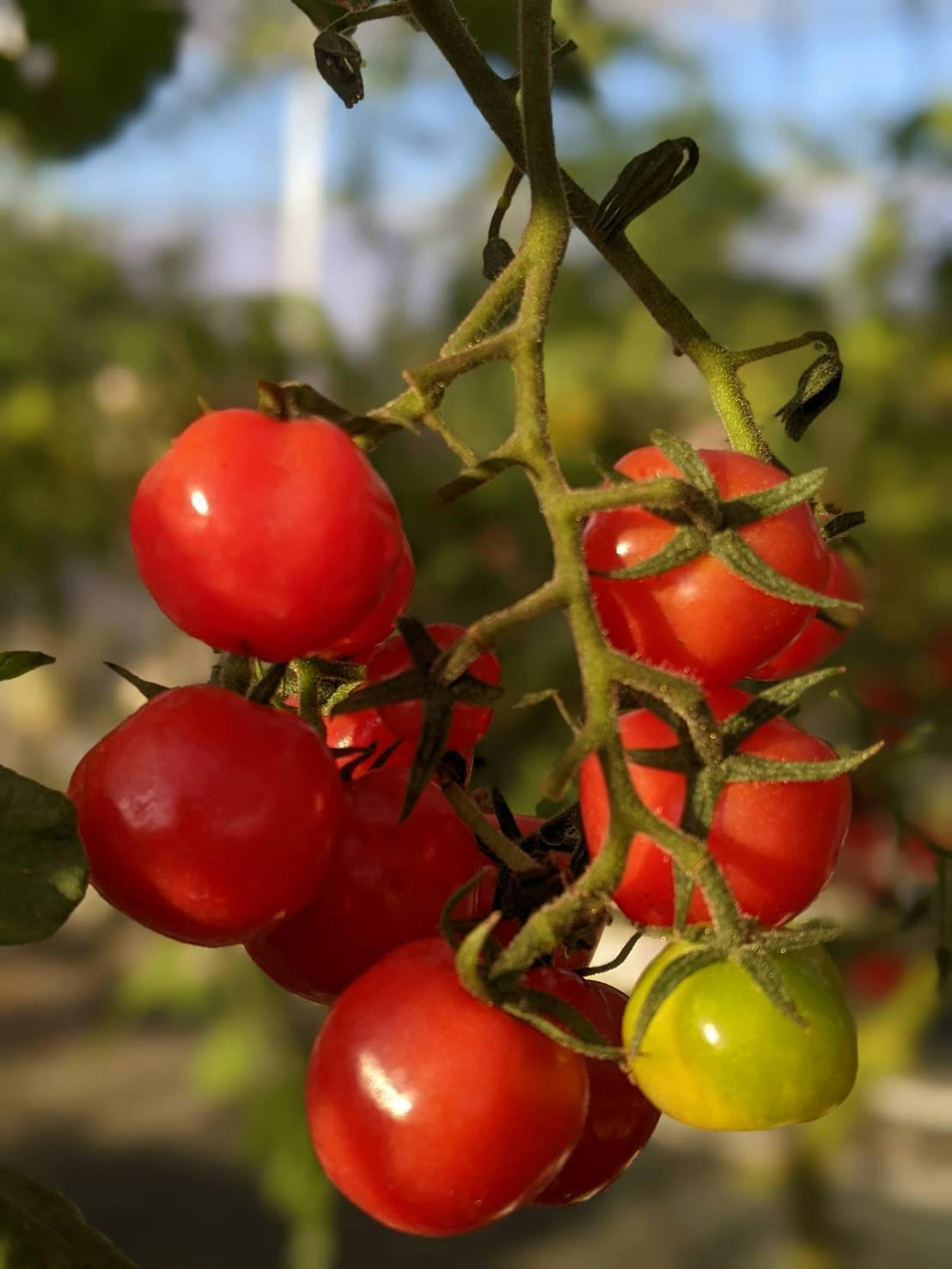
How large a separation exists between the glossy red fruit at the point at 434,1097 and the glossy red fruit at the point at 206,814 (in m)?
0.04

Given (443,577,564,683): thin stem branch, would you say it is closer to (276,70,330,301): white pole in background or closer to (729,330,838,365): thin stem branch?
(729,330,838,365): thin stem branch

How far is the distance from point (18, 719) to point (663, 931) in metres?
2.66

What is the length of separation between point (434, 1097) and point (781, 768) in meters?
0.12

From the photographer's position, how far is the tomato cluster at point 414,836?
0.36 metres

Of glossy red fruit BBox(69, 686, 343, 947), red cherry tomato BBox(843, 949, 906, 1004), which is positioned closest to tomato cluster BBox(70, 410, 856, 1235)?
glossy red fruit BBox(69, 686, 343, 947)

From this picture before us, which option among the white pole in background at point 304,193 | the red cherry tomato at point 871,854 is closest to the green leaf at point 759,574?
the red cherry tomato at point 871,854

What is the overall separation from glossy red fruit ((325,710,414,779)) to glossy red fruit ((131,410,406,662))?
9 cm

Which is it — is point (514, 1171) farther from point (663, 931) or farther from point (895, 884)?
point (895, 884)

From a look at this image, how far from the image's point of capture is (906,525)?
6.42 feet

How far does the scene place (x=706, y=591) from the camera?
385mm

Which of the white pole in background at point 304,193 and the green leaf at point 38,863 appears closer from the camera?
the green leaf at point 38,863

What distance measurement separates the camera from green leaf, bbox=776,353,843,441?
0.48 meters

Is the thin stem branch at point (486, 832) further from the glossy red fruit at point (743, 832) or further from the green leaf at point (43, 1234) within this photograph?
the green leaf at point (43, 1234)

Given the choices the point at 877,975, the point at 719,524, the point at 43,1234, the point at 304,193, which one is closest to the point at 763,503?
the point at 719,524
